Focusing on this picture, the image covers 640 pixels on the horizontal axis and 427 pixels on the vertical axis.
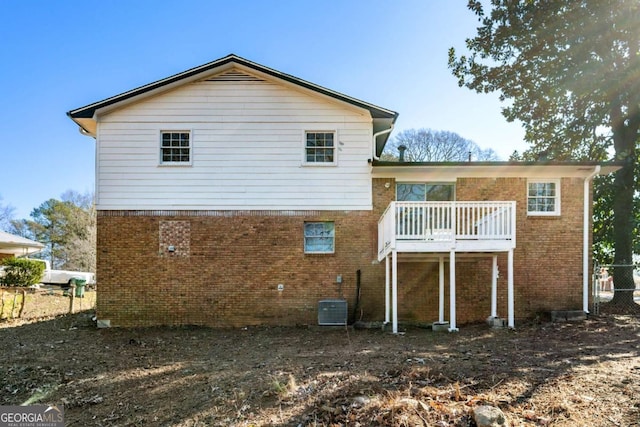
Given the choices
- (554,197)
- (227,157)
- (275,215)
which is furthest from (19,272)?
(554,197)

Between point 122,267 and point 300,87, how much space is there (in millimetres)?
7165

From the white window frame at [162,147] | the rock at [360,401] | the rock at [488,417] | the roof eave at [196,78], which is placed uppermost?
the roof eave at [196,78]

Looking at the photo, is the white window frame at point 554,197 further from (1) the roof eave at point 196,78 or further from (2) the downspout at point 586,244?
(1) the roof eave at point 196,78

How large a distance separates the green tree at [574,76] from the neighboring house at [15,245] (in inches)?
983

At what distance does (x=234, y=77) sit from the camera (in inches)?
468

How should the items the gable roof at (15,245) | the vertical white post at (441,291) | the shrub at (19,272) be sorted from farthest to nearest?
the gable roof at (15,245) < the shrub at (19,272) < the vertical white post at (441,291)

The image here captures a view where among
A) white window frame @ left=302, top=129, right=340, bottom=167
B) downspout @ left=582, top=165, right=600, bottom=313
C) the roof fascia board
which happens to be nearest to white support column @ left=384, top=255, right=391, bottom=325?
the roof fascia board

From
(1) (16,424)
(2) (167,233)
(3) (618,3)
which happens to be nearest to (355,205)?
(2) (167,233)

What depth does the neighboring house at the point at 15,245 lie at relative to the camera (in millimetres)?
23172

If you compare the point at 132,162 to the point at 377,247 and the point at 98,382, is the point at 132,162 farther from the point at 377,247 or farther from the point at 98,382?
the point at 377,247

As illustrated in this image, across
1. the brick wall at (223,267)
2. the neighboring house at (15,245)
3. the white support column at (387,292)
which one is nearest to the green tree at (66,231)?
the neighboring house at (15,245)

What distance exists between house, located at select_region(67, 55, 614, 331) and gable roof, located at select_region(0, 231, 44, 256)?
16.0 meters

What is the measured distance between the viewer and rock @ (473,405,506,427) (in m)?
4.54

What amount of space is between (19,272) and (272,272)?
1636cm
